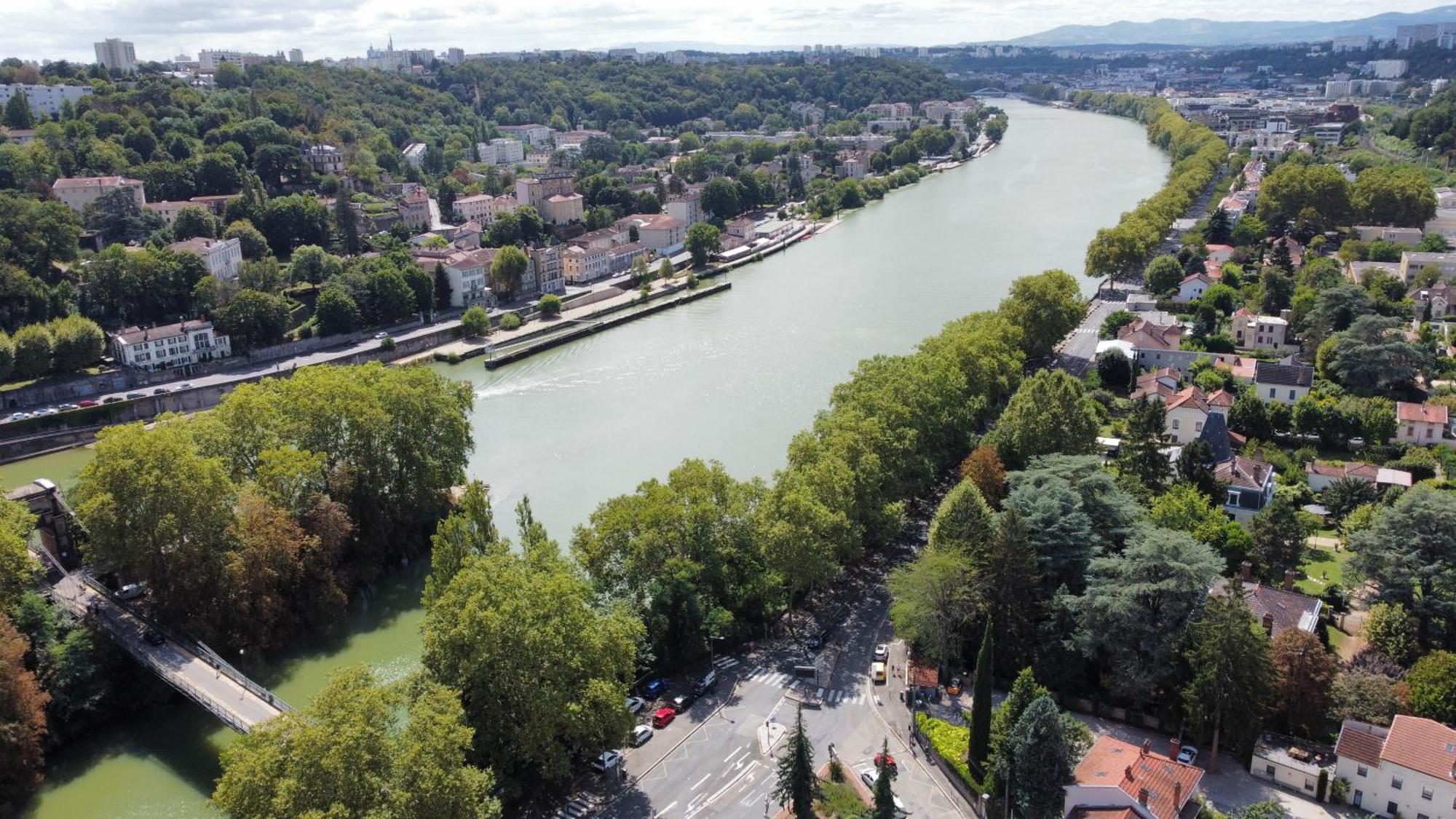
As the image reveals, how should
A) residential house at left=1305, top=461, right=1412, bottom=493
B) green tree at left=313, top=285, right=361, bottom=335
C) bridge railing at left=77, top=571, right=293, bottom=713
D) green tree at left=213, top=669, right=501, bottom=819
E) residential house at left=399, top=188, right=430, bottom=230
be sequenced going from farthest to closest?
residential house at left=399, top=188, right=430, bottom=230, green tree at left=313, top=285, right=361, bottom=335, residential house at left=1305, top=461, right=1412, bottom=493, bridge railing at left=77, top=571, right=293, bottom=713, green tree at left=213, top=669, right=501, bottom=819

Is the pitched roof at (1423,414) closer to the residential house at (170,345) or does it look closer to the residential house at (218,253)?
the residential house at (170,345)

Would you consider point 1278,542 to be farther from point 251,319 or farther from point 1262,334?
point 251,319

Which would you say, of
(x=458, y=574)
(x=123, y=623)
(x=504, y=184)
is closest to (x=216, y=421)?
(x=123, y=623)

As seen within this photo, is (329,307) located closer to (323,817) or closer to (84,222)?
(84,222)

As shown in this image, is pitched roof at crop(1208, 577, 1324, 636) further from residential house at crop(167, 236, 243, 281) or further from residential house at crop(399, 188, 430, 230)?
residential house at crop(399, 188, 430, 230)

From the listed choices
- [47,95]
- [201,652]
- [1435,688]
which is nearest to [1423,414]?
[1435,688]

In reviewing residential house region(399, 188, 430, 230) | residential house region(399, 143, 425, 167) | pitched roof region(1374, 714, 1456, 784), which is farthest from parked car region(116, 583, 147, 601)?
residential house region(399, 143, 425, 167)
